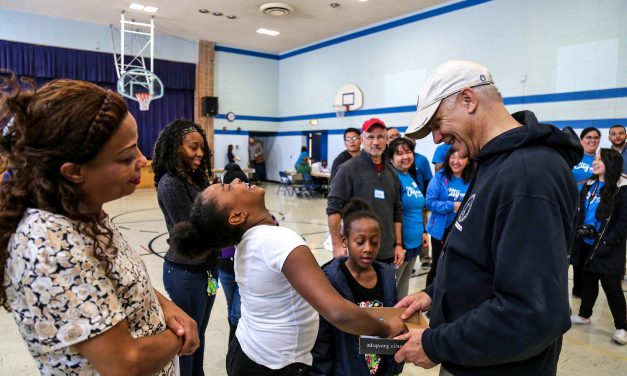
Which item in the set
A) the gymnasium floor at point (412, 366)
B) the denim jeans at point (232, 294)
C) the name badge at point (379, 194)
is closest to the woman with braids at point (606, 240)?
the gymnasium floor at point (412, 366)

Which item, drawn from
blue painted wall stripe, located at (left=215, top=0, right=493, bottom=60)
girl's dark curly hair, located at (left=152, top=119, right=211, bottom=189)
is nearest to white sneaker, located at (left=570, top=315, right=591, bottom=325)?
girl's dark curly hair, located at (left=152, top=119, right=211, bottom=189)

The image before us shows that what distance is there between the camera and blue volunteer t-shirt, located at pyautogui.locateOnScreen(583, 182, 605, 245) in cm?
368

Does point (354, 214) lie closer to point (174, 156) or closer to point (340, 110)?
point (174, 156)

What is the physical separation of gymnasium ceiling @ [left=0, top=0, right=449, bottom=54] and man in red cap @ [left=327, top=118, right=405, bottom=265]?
29.4 ft

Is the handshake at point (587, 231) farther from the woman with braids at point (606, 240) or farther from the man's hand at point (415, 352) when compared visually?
the man's hand at point (415, 352)

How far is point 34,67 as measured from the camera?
39.7 ft

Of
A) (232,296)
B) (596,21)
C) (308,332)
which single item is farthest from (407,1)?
(308,332)

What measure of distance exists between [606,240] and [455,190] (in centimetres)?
129

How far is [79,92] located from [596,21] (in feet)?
32.2

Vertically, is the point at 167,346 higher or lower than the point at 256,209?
lower

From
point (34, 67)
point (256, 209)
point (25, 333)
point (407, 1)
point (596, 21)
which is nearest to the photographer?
point (25, 333)

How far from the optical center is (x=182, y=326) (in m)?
1.28

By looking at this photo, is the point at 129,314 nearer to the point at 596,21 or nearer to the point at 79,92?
the point at 79,92

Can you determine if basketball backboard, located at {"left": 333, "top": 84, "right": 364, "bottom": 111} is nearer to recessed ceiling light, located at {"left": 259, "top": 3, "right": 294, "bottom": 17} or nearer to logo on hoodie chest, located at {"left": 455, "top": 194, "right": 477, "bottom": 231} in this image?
recessed ceiling light, located at {"left": 259, "top": 3, "right": 294, "bottom": 17}
